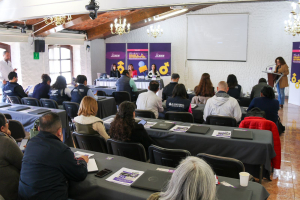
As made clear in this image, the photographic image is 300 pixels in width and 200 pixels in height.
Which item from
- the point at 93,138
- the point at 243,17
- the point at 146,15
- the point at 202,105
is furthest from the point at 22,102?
the point at 243,17

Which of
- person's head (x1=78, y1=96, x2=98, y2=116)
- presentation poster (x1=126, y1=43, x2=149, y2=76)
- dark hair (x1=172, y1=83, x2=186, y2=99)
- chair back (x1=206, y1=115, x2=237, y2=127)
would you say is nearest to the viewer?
person's head (x1=78, y1=96, x2=98, y2=116)

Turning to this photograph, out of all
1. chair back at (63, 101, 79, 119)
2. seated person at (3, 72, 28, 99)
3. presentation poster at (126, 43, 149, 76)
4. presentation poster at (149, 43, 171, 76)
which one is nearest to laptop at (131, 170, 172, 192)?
chair back at (63, 101, 79, 119)

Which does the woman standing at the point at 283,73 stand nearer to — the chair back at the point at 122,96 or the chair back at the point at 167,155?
the chair back at the point at 122,96

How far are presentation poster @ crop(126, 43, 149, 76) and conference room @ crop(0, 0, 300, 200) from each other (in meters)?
0.05

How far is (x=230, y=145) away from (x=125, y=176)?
1461 mm

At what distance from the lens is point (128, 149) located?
116 inches

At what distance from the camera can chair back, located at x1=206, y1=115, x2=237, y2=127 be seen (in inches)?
156

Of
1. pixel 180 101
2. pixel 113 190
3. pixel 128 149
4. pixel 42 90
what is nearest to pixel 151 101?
pixel 180 101

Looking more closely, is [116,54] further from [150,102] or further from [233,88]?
[150,102]

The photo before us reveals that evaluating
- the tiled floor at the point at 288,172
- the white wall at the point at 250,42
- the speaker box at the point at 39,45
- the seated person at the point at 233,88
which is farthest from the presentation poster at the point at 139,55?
the tiled floor at the point at 288,172

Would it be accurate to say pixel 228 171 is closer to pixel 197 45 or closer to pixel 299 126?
pixel 299 126

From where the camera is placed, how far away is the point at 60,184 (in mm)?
1986

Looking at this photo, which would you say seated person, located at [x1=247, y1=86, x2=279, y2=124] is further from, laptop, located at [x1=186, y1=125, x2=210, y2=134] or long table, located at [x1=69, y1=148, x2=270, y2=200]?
long table, located at [x1=69, y1=148, x2=270, y2=200]

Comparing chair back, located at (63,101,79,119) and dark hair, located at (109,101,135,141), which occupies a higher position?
dark hair, located at (109,101,135,141)
